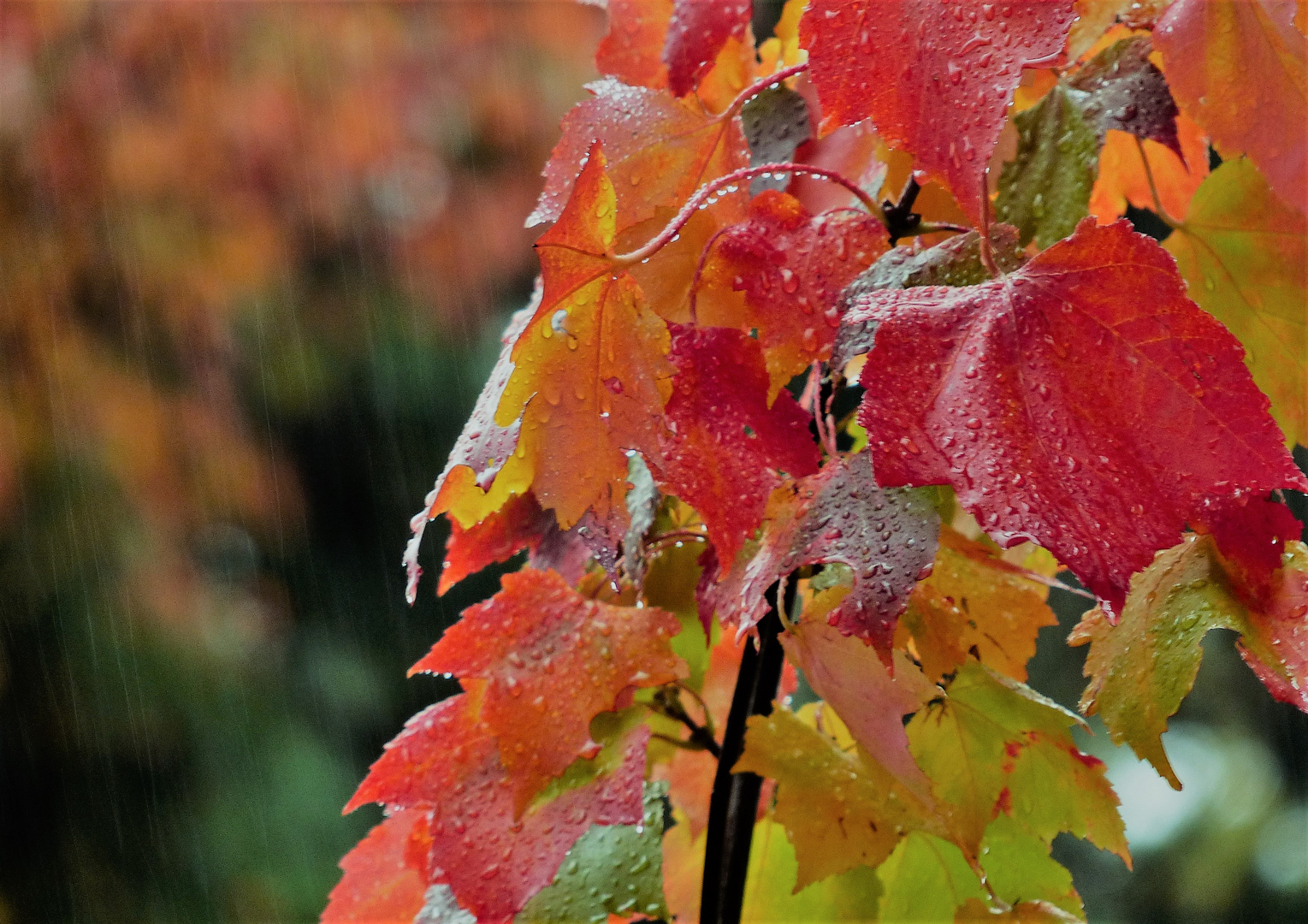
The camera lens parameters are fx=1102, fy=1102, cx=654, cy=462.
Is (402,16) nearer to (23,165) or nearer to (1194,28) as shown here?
(23,165)

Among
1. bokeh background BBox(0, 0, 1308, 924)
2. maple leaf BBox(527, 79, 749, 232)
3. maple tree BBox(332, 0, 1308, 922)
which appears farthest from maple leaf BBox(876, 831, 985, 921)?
bokeh background BBox(0, 0, 1308, 924)

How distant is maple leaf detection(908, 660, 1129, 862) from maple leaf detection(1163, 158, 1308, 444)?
11 cm

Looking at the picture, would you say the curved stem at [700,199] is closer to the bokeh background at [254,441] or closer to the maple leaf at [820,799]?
the maple leaf at [820,799]

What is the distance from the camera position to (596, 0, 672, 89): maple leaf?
407mm

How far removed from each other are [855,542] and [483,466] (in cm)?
9

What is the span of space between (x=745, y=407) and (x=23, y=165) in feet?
6.77

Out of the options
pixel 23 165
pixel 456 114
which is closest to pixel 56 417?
pixel 23 165

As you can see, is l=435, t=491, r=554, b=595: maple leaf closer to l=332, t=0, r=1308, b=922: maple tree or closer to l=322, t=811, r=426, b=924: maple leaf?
l=332, t=0, r=1308, b=922: maple tree

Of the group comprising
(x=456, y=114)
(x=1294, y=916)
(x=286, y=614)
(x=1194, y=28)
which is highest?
(x=456, y=114)

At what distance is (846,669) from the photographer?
299mm

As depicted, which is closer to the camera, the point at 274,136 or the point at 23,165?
the point at 23,165

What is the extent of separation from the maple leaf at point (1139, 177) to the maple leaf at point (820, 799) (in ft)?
0.69

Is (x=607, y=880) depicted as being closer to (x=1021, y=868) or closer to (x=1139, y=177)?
(x=1021, y=868)

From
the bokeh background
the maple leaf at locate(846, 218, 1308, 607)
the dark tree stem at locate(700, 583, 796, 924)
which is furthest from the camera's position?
the bokeh background
